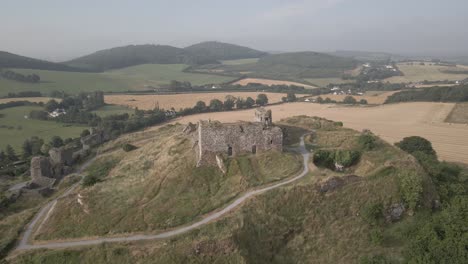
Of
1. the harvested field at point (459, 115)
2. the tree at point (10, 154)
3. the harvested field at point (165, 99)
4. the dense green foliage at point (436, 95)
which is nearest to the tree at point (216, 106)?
the harvested field at point (165, 99)

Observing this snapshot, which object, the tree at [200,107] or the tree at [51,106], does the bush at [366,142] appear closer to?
the tree at [200,107]

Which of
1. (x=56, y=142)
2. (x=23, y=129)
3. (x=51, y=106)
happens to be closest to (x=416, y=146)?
(x=56, y=142)

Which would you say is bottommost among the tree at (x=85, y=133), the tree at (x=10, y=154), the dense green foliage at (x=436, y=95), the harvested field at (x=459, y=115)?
the tree at (x=10, y=154)

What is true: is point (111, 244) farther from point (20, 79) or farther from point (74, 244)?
point (20, 79)

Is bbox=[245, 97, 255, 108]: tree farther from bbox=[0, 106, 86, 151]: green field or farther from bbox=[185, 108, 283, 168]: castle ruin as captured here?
bbox=[185, 108, 283, 168]: castle ruin

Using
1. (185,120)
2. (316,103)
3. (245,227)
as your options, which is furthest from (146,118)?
(245,227)

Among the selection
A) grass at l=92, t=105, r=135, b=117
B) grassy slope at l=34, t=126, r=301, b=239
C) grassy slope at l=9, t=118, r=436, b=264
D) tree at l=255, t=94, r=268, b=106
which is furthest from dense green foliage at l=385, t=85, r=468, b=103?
grassy slope at l=34, t=126, r=301, b=239

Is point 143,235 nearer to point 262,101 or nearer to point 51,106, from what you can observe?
point 262,101
